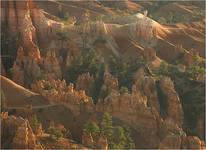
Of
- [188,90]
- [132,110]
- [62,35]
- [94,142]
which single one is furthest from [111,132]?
Result: [62,35]

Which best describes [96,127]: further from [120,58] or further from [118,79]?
[120,58]

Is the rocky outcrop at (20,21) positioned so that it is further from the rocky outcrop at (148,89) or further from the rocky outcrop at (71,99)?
the rocky outcrop at (71,99)

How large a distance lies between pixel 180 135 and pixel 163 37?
81.3 feet

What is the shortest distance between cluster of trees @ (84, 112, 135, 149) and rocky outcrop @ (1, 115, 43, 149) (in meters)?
6.31

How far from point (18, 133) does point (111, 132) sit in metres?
9.55

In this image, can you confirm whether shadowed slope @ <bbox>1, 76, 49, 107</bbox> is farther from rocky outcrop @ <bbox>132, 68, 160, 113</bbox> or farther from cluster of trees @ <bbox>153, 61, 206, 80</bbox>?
cluster of trees @ <bbox>153, 61, 206, 80</bbox>

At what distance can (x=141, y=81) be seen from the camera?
5656 cm

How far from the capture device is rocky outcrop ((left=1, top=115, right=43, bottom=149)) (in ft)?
126

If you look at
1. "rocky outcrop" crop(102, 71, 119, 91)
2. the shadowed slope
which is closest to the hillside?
the shadowed slope

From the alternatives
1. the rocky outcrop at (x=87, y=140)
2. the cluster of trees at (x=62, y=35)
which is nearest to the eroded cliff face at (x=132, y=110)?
the rocky outcrop at (x=87, y=140)

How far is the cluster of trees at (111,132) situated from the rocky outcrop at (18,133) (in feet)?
20.7

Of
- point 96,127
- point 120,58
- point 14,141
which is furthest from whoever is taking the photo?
point 120,58

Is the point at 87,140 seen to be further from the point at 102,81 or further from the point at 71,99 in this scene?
→ the point at 102,81

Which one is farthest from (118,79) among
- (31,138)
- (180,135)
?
(31,138)
